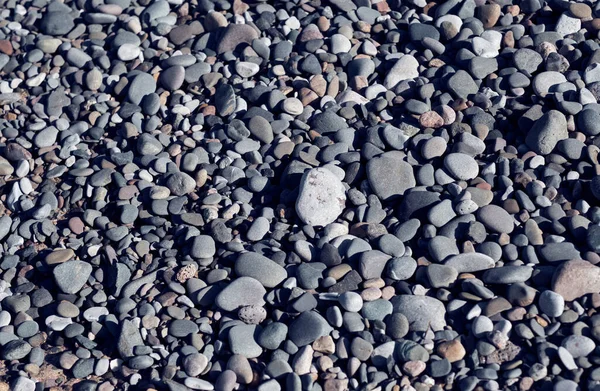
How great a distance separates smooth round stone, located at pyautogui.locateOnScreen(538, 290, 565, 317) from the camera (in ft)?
7.45

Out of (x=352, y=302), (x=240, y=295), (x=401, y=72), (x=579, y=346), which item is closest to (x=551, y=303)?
(x=579, y=346)

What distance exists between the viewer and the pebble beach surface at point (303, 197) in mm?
2336

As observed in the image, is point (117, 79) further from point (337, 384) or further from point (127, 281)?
point (337, 384)

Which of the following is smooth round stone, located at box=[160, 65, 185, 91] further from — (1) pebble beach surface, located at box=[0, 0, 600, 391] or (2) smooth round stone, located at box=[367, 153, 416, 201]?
(2) smooth round stone, located at box=[367, 153, 416, 201]

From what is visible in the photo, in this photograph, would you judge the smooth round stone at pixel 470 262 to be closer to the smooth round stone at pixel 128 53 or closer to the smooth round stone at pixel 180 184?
the smooth round stone at pixel 180 184

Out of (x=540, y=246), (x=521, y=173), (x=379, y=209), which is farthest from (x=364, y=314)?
(x=521, y=173)

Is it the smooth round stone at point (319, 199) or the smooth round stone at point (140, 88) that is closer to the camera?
the smooth round stone at point (319, 199)

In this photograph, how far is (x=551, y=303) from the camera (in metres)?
2.28

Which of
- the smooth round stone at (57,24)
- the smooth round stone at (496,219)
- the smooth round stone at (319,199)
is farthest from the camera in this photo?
the smooth round stone at (57,24)

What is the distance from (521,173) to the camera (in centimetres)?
271

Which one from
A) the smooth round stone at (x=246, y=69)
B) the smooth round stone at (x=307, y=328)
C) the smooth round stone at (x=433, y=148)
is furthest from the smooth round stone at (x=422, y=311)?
the smooth round stone at (x=246, y=69)

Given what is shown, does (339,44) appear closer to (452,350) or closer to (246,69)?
(246,69)

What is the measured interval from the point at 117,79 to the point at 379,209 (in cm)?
146

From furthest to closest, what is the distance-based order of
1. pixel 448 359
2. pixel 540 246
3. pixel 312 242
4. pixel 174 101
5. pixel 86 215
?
pixel 174 101 < pixel 86 215 < pixel 312 242 < pixel 540 246 < pixel 448 359
